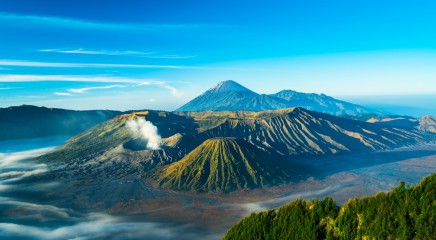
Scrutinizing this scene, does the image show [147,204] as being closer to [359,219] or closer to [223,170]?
[223,170]

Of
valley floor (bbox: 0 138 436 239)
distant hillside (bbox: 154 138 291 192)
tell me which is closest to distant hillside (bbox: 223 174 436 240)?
valley floor (bbox: 0 138 436 239)

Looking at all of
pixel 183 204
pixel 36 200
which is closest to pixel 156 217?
pixel 183 204

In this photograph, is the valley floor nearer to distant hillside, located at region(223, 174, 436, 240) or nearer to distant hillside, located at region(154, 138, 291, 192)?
distant hillside, located at region(154, 138, 291, 192)

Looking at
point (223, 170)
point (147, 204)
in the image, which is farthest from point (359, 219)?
point (223, 170)

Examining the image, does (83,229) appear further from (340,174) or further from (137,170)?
(340,174)

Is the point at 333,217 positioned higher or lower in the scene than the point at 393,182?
higher
